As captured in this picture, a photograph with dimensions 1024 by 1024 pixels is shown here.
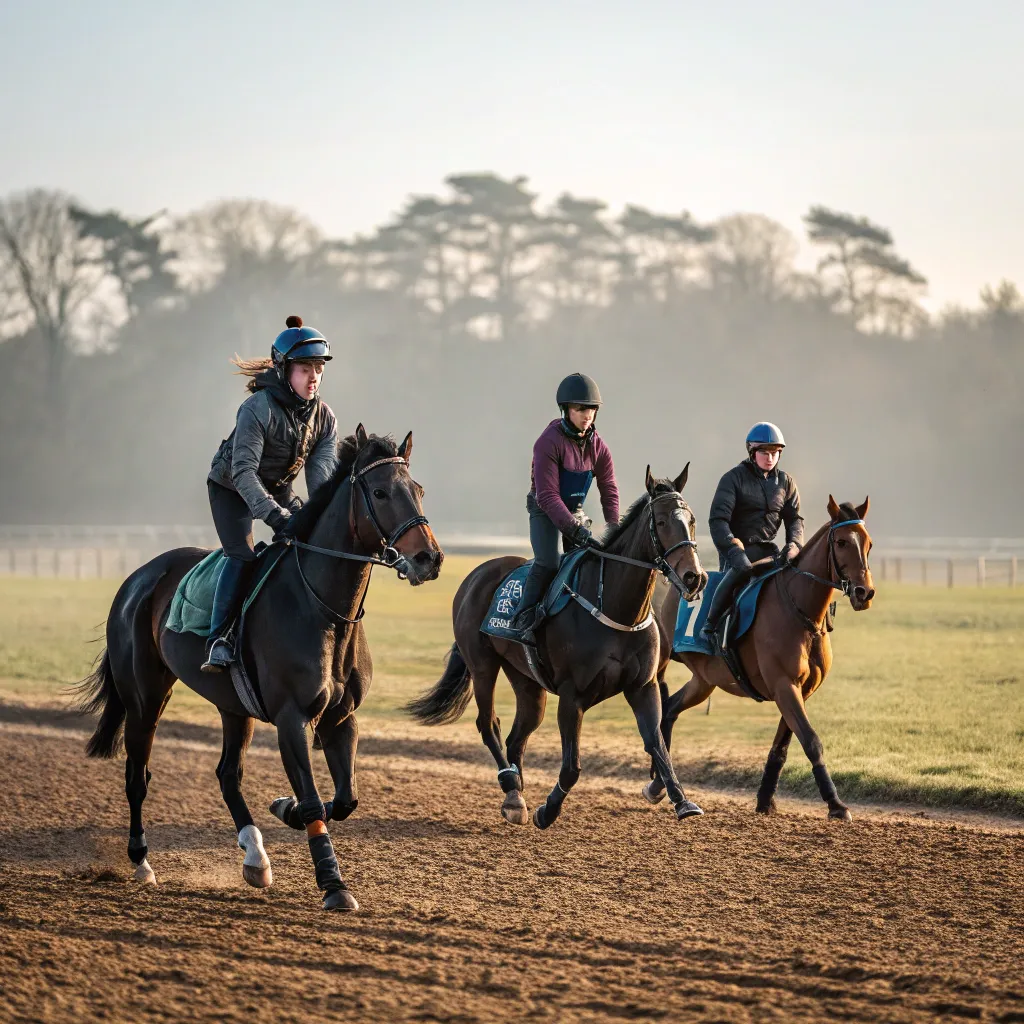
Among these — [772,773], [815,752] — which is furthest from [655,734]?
[772,773]

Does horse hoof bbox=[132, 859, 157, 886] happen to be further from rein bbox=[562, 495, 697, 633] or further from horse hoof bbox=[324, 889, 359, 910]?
rein bbox=[562, 495, 697, 633]

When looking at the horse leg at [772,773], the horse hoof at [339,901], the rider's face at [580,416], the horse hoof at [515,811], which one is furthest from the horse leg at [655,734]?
the horse hoof at [339,901]

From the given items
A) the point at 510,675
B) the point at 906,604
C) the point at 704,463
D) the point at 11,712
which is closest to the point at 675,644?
the point at 510,675

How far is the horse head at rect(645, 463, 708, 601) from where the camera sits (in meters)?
7.91

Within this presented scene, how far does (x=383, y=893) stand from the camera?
720 cm

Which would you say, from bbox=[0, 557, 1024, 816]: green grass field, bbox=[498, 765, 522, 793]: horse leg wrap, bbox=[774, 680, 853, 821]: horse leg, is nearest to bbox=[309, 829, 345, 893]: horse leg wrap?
bbox=[498, 765, 522, 793]: horse leg wrap

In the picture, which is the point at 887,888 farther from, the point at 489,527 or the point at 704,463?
the point at 704,463

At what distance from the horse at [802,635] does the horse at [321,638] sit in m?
2.73

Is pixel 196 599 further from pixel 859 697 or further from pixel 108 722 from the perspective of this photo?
pixel 859 697

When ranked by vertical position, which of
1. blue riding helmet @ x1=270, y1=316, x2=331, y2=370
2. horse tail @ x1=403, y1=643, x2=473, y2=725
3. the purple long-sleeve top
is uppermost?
blue riding helmet @ x1=270, y1=316, x2=331, y2=370

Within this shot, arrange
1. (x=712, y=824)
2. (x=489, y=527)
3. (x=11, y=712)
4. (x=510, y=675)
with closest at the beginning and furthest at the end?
(x=712, y=824) < (x=510, y=675) < (x=11, y=712) < (x=489, y=527)

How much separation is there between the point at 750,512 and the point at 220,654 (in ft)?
15.1

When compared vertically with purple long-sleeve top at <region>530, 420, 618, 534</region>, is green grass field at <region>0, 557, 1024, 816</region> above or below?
below

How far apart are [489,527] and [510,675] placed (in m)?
40.6
